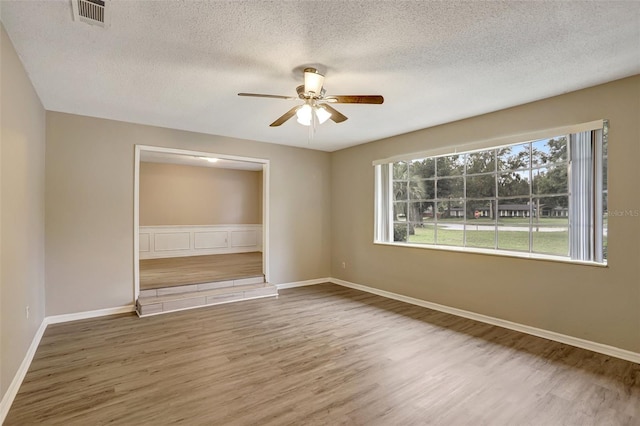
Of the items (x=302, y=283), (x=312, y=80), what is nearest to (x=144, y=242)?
(x=302, y=283)

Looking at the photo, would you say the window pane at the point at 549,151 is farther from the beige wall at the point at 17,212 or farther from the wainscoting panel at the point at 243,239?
the wainscoting panel at the point at 243,239

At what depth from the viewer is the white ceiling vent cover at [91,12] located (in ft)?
6.09

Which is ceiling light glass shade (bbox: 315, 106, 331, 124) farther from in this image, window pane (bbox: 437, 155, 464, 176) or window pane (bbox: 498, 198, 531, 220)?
window pane (bbox: 498, 198, 531, 220)

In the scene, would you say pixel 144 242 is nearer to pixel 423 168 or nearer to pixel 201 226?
pixel 201 226

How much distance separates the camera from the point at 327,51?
7.82 feet

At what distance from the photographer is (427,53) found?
7.96 ft

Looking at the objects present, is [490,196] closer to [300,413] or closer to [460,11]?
[460,11]

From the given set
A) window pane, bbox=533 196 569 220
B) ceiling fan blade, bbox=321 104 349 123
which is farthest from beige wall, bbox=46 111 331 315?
window pane, bbox=533 196 569 220

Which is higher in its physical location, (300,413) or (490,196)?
(490,196)

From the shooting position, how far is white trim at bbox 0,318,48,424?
6.72 feet

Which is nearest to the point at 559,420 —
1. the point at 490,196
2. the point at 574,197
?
the point at 574,197

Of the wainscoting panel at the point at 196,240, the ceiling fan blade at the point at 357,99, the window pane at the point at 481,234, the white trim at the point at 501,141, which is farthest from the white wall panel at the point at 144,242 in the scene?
the window pane at the point at 481,234

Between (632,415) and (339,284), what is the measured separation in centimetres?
423

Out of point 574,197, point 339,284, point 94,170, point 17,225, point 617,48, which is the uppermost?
point 617,48
